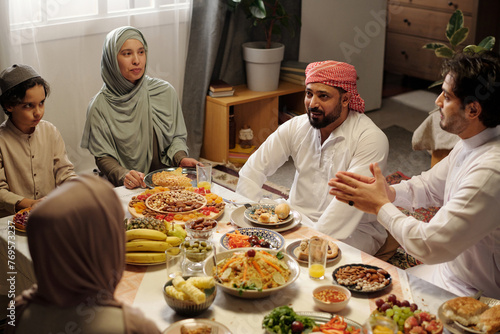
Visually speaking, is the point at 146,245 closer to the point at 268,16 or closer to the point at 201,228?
the point at 201,228

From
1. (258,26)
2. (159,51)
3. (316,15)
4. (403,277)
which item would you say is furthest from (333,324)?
(316,15)

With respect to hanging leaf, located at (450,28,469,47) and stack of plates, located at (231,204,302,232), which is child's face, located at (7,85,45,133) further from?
hanging leaf, located at (450,28,469,47)

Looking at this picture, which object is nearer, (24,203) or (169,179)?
(24,203)

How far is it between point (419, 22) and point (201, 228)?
572cm

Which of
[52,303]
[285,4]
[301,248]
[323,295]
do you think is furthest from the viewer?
[285,4]

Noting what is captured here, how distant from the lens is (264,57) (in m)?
5.01

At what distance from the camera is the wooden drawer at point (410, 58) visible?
278 inches

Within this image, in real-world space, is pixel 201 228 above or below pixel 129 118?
below

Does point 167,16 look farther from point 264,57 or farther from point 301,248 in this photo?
point 301,248

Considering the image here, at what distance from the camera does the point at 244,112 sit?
210 inches

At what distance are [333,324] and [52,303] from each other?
0.81 metres

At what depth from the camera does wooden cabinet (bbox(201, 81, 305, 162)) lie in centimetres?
491

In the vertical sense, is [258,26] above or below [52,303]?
above

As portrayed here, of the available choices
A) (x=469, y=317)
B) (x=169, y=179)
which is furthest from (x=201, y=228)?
(x=469, y=317)
